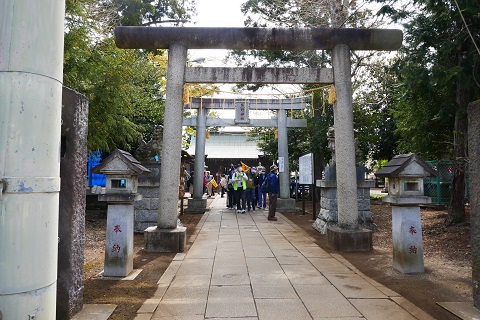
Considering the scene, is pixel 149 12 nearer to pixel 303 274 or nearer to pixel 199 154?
pixel 199 154

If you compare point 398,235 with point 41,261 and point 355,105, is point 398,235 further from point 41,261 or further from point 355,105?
point 355,105

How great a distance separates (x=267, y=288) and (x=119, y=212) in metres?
2.43

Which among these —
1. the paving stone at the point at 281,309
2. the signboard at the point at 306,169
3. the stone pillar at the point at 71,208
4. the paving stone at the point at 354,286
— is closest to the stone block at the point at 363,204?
the signboard at the point at 306,169

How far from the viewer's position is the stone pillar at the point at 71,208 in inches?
138

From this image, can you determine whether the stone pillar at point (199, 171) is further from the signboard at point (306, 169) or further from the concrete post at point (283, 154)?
the signboard at point (306, 169)

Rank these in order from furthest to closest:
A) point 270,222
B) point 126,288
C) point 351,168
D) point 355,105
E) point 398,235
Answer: point 355,105 → point 270,222 → point 351,168 → point 398,235 → point 126,288

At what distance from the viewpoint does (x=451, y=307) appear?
12.5 ft

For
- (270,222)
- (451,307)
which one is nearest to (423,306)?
(451,307)

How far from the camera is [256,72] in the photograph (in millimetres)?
7520

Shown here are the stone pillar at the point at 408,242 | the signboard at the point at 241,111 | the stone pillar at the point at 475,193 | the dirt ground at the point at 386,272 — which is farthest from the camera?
the signboard at the point at 241,111

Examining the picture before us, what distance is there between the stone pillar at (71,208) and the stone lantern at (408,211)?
14.4 feet

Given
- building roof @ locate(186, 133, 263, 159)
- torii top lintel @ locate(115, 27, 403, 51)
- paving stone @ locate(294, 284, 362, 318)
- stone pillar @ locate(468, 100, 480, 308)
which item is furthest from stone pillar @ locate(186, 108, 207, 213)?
stone pillar @ locate(468, 100, 480, 308)

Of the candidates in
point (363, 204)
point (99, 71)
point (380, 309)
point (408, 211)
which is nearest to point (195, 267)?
point (380, 309)

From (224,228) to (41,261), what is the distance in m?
7.98
